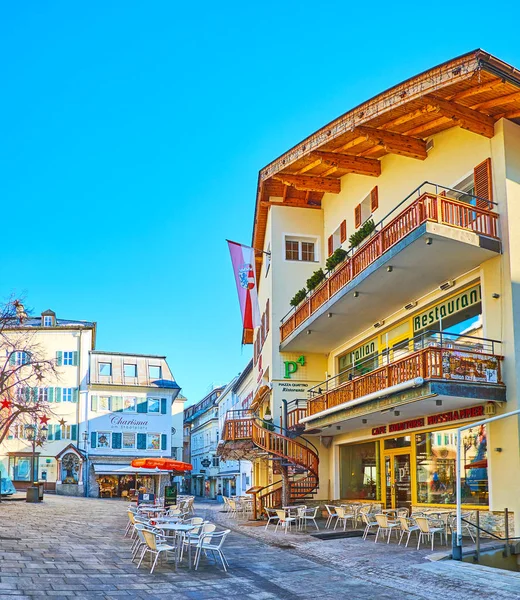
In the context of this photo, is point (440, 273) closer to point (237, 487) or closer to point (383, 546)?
point (383, 546)

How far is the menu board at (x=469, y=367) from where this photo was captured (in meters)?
15.4

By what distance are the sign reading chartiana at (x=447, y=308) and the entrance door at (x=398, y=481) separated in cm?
397

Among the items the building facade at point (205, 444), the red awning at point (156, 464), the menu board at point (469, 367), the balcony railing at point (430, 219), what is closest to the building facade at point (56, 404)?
the building facade at point (205, 444)

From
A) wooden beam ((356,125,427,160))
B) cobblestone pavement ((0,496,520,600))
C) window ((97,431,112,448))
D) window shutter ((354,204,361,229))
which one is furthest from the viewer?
window ((97,431,112,448))

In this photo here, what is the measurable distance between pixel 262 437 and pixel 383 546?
8.20 metres

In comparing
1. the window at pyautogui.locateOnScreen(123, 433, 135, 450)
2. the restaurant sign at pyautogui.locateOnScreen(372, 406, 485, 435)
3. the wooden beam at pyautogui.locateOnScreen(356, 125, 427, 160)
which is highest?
the wooden beam at pyautogui.locateOnScreen(356, 125, 427, 160)

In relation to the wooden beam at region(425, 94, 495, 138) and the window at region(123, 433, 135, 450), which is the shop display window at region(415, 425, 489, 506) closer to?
the wooden beam at region(425, 94, 495, 138)

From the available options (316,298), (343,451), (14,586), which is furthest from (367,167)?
(14,586)

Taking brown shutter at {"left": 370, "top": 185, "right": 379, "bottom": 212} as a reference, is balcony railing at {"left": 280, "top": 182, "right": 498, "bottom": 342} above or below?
below

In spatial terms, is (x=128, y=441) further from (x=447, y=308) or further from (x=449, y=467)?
(x=447, y=308)

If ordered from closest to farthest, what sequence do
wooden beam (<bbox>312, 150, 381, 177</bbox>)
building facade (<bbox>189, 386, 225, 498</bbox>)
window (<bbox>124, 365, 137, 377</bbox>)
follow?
wooden beam (<bbox>312, 150, 381, 177</bbox>), window (<bbox>124, 365, 137, 377</bbox>), building facade (<bbox>189, 386, 225, 498</bbox>)

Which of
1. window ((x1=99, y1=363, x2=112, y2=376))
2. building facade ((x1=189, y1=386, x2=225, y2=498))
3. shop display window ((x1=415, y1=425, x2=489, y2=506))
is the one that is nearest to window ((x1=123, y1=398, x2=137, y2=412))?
window ((x1=99, y1=363, x2=112, y2=376))

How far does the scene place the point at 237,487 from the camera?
5638 cm

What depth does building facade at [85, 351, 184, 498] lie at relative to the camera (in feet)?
169
